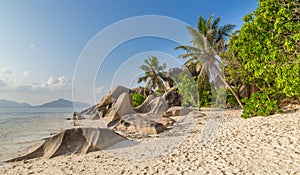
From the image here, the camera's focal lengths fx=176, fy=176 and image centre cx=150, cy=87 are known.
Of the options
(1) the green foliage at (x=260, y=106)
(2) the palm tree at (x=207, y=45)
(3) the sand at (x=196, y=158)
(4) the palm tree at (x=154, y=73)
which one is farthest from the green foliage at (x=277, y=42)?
(4) the palm tree at (x=154, y=73)

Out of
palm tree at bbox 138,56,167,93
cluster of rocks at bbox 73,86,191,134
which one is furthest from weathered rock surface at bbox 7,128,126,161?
palm tree at bbox 138,56,167,93

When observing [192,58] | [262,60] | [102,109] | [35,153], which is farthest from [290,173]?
[102,109]

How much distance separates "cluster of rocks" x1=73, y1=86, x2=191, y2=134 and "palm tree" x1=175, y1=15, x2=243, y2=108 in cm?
519

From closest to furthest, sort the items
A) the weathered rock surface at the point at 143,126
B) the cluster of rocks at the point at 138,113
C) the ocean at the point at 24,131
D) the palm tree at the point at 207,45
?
the weathered rock surface at the point at 143,126
the ocean at the point at 24,131
the cluster of rocks at the point at 138,113
the palm tree at the point at 207,45

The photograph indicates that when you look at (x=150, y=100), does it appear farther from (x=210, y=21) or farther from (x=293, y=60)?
(x=293, y=60)

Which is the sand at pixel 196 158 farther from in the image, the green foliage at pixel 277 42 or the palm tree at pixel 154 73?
the palm tree at pixel 154 73

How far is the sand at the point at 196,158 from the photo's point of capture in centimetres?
396

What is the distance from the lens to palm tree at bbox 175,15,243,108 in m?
17.6

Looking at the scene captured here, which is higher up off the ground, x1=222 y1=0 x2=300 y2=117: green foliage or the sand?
x1=222 y1=0 x2=300 y2=117: green foliage

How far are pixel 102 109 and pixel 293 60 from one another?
19.5 m

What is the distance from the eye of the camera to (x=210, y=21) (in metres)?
19.0

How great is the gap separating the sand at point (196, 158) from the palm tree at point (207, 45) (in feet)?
38.6

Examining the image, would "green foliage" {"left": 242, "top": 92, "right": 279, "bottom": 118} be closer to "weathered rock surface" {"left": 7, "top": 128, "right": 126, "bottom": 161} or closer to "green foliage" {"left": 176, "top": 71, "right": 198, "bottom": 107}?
"weathered rock surface" {"left": 7, "top": 128, "right": 126, "bottom": 161}

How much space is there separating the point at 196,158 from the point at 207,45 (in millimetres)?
15092
